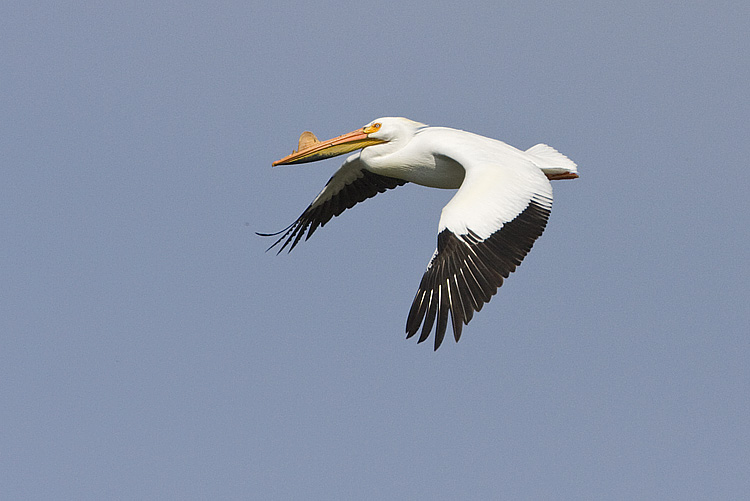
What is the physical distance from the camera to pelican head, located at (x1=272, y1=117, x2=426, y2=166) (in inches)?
443

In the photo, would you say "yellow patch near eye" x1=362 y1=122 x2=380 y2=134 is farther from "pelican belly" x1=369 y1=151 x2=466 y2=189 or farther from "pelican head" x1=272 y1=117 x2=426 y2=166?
"pelican belly" x1=369 y1=151 x2=466 y2=189

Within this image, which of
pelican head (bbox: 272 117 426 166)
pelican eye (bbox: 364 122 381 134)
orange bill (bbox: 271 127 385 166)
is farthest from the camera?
orange bill (bbox: 271 127 385 166)

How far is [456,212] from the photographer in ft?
30.9

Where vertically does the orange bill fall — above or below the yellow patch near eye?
below

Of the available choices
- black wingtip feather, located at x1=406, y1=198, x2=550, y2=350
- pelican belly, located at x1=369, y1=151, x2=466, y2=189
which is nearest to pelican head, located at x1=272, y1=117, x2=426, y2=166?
pelican belly, located at x1=369, y1=151, x2=466, y2=189

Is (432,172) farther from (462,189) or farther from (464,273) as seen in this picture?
(464,273)

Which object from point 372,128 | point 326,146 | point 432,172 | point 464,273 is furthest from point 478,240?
point 326,146

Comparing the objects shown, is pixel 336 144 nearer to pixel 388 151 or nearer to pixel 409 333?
pixel 388 151

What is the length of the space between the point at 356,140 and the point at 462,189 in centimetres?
212

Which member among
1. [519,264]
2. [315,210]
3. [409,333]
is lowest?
[409,333]

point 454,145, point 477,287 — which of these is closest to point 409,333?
point 477,287

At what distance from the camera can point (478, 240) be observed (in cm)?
926

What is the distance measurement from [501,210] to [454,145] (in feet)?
3.53

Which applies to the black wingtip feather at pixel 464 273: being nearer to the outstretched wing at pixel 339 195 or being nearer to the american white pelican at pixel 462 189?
the american white pelican at pixel 462 189
